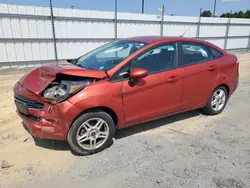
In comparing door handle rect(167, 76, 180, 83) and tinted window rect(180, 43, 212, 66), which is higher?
tinted window rect(180, 43, 212, 66)

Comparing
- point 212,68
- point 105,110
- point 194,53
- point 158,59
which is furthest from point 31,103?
point 212,68

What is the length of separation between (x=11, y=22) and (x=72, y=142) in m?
7.55

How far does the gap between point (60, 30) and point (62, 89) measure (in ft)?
24.3

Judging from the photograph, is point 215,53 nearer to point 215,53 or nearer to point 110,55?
point 215,53

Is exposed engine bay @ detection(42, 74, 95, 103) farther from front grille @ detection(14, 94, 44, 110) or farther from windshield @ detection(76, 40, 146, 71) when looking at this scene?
windshield @ detection(76, 40, 146, 71)

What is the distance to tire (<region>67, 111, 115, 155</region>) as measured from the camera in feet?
9.98

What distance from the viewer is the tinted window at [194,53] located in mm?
3949

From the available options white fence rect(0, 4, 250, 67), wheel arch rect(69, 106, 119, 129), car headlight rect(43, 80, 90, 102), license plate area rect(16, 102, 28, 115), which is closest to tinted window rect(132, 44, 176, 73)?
wheel arch rect(69, 106, 119, 129)

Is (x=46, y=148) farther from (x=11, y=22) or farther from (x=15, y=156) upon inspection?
(x=11, y=22)

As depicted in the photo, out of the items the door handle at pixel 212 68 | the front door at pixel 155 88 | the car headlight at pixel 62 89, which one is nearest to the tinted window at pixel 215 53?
the door handle at pixel 212 68

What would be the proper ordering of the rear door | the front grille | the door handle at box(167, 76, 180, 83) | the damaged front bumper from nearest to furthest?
the damaged front bumper, the front grille, the door handle at box(167, 76, 180, 83), the rear door

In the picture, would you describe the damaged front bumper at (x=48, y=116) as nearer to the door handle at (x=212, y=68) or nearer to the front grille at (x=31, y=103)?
the front grille at (x=31, y=103)

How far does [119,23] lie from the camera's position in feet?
36.0

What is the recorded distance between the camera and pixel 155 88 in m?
3.54
